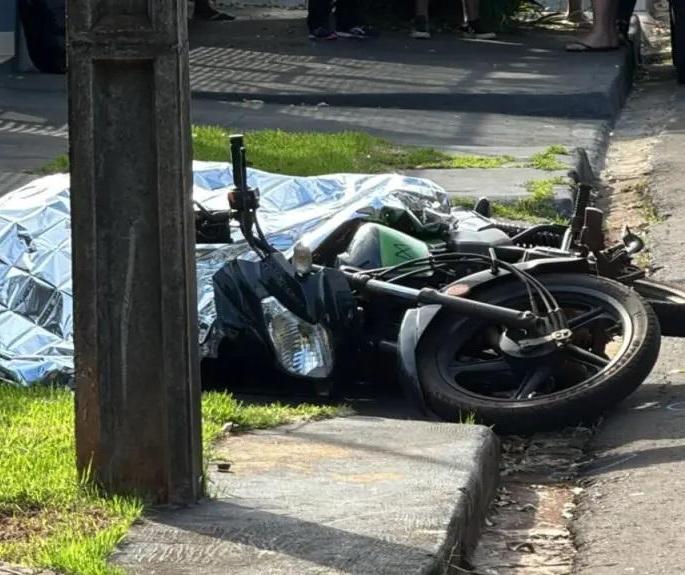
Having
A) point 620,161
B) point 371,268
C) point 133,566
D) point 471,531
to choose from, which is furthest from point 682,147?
point 133,566

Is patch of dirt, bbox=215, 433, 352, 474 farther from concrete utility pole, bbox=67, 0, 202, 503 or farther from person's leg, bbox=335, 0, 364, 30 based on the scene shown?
person's leg, bbox=335, 0, 364, 30

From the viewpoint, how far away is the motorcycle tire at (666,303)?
238 inches

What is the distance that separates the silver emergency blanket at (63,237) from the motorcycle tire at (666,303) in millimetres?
1010

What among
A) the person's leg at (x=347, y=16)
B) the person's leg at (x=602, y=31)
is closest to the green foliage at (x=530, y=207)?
the person's leg at (x=602, y=31)

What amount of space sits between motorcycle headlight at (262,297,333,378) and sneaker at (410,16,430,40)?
10.2 meters

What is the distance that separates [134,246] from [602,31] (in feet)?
37.2

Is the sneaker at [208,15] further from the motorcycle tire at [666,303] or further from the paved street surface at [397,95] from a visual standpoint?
the motorcycle tire at [666,303]

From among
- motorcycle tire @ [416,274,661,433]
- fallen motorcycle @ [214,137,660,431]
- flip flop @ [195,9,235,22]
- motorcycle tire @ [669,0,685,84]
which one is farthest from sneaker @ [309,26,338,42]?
motorcycle tire @ [416,274,661,433]

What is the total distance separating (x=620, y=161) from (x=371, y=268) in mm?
5420

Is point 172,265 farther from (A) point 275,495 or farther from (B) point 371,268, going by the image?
(B) point 371,268

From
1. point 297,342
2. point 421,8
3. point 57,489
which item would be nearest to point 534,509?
point 297,342

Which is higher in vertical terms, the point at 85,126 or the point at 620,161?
the point at 85,126

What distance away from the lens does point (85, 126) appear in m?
4.06

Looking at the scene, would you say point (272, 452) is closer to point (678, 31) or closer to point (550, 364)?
point (550, 364)
